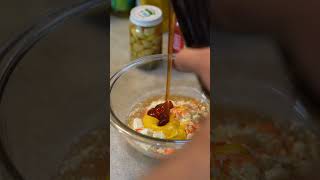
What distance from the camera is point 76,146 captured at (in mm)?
665

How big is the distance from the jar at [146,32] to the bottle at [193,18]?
221 mm

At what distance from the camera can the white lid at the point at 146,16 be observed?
81 centimetres

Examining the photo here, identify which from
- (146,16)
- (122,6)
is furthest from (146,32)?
(122,6)

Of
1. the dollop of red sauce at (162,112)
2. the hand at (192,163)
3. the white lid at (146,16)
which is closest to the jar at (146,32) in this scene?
the white lid at (146,16)

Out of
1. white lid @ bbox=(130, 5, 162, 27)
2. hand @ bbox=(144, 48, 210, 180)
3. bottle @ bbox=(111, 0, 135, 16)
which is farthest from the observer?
bottle @ bbox=(111, 0, 135, 16)

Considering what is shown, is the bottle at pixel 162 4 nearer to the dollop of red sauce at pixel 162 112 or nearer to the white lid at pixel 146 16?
the white lid at pixel 146 16

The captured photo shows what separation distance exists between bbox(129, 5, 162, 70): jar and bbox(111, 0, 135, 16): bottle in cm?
13

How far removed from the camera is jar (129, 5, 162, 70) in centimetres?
82

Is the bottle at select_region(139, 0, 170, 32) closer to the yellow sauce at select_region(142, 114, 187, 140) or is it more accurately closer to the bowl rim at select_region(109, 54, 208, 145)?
the bowl rim at select_region(109, 54, 208, 145)

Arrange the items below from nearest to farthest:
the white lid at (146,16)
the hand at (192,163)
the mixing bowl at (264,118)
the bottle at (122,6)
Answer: the hand at (192,163), the mixing bowl at (264,118), the white lid at (146,16), the bottle at (122,6)

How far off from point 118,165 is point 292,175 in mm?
244

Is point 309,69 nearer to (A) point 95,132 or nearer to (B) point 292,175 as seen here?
(B) point 292,175

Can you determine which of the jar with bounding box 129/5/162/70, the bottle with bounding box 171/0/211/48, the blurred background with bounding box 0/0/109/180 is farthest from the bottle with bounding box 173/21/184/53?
the bottle with bounding box 171/0/211/48

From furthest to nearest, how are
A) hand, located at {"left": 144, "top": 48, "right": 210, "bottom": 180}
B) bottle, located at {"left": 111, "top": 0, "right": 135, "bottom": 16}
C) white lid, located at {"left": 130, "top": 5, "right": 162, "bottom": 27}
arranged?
bottle, located at {"left": 111, "top": 0, "right": 135, "bottom": 16}, white lid, located at {"left": 130, "top": 5, "right": 162, "bottom": 27}, hand, located at {"left": 144, "top": 48, "right": 210, "bottom": 180}
